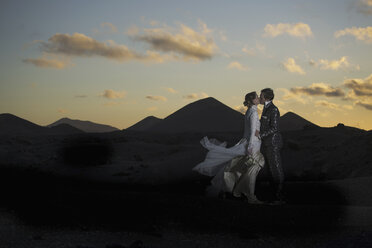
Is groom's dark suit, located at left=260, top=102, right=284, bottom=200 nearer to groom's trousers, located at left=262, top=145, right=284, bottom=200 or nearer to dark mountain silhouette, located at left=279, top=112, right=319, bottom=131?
groom's trousers, located at left=262, top=145, right=284, bottom=200

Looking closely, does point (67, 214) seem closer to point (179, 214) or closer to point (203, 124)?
point (179, 214)

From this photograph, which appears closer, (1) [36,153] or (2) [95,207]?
(2) [95,207]

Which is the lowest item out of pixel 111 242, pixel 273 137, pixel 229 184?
pixel 111 242

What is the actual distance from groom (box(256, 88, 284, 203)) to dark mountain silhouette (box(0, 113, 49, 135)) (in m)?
65.1

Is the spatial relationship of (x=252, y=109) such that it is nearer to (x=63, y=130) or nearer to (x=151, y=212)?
(x=151, y=212)

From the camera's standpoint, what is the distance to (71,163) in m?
25.3

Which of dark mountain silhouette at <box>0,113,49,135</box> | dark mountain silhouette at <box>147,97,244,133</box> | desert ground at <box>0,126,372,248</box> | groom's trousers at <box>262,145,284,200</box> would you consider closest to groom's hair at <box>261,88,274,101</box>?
groom's trousers at <box>262,145,284,200</box>

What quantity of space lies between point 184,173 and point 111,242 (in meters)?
13.8

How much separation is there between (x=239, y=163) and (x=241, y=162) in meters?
0.07

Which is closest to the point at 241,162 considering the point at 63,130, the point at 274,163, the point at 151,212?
the point at 274,163

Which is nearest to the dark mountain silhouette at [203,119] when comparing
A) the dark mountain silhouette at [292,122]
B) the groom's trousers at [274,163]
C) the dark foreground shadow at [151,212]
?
the dark mountain silhouette at [292,122]

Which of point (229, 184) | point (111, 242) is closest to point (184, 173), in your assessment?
point (229, 184)

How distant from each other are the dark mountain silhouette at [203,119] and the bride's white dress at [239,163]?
2041 inches

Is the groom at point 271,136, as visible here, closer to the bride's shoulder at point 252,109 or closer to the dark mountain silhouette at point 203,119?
the bride's shoulder at point 252,109
